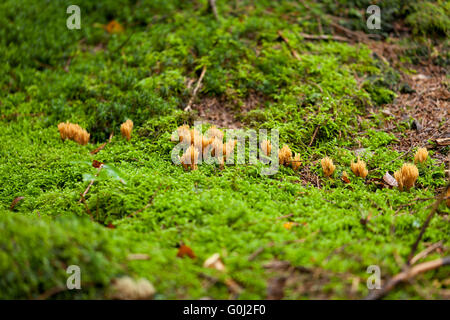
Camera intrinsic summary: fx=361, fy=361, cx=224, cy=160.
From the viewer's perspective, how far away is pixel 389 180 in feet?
A: 12.0

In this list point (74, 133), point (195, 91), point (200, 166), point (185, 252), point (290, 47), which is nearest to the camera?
point (185, 252)

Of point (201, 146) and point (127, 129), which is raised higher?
point (127, 129)

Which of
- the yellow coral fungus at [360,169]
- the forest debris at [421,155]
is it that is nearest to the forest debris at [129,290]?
the yellow coral fungus at [360,169]

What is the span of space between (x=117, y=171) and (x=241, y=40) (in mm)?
3594

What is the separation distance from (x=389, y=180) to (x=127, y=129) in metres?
3.05

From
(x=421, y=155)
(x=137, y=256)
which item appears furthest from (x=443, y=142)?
(x=137, y=256)

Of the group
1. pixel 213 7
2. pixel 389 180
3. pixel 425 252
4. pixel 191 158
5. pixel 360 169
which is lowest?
pixel 425 252

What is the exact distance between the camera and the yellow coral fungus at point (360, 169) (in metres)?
3.68

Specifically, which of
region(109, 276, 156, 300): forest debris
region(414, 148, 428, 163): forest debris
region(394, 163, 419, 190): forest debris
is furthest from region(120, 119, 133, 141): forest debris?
region(414, 148, 428, 163): forest debris

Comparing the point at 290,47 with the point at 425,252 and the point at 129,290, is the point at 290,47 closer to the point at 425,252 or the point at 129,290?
the point at 425,252

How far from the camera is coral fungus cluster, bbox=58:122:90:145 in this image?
454 cm

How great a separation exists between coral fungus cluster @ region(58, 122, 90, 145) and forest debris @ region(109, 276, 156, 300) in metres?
2.81

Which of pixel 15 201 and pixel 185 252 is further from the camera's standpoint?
pixel 15 201
